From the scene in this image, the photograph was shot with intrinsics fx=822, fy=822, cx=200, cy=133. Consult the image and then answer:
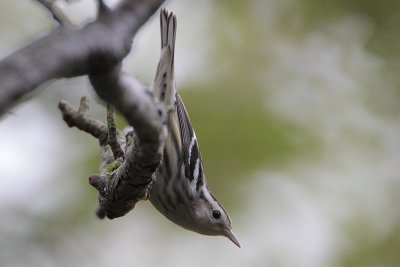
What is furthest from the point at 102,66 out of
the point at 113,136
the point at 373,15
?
the point at 373,15

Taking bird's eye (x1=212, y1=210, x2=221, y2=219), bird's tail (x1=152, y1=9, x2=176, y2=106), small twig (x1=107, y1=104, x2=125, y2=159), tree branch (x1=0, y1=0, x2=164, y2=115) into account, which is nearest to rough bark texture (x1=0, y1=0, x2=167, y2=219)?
tree branch (x1=0, y1=0, x2=164, y2=115)

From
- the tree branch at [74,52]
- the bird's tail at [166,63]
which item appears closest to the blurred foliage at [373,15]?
the bird's tail at [166,63]

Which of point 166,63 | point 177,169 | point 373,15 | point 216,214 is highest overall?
point 373,15

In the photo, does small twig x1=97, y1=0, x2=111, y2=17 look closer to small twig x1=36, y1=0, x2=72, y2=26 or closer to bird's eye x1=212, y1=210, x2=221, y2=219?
small twig x1=36, y1=0, x2=72, y2=26

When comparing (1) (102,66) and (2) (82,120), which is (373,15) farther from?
(1) (102,66)

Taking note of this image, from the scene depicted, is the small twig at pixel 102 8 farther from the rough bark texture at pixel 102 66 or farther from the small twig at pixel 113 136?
the small twig at pixel 113 136

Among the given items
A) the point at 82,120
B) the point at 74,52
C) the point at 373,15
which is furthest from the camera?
the point at 373,15
